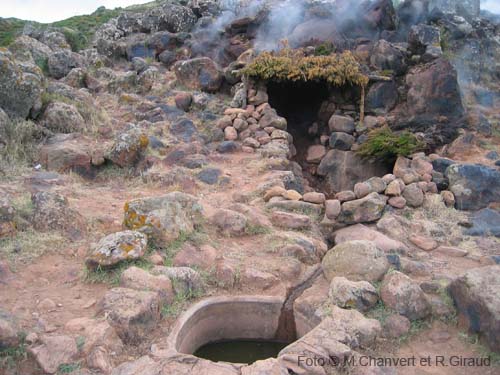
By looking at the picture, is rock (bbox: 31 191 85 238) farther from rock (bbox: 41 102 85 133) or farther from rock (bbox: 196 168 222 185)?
rock (bbox: 41 102 85 133)

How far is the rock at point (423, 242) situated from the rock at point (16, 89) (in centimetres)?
643

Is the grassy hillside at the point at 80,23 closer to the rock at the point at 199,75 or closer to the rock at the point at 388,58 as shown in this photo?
the rock at the point at 199,75

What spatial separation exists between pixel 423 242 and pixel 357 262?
5.55 feet

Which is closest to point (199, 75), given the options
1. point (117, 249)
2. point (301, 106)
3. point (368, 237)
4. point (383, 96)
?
point (301, 106)

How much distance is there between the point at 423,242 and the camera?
6.34m

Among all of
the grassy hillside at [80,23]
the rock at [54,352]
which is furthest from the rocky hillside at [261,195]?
the grassy hillside at [80,23]

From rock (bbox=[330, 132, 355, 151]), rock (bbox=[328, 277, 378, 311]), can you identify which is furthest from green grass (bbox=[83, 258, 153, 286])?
rock (bbox=[330, 132, 355, 151])

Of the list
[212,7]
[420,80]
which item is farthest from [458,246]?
[212,7]

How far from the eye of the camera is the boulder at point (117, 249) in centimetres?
468

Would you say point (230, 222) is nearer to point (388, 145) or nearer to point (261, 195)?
point (261, 195)

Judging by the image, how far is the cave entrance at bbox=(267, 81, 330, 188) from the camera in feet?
35.9

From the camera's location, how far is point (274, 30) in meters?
13.5

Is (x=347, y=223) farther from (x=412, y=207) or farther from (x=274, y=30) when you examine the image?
(x=274, y=30)

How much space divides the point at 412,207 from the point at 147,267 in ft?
13.4
